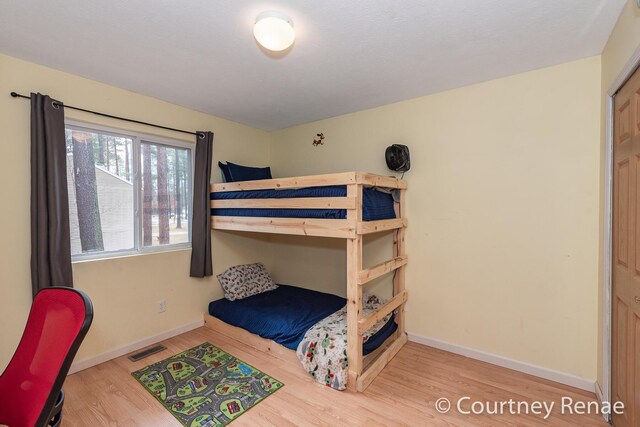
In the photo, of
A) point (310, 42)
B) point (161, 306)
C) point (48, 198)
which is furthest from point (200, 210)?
point (310, 42)

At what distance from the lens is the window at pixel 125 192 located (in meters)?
2.47

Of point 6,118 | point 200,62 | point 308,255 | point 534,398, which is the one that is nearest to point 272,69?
point 200,62

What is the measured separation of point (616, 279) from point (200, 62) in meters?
3.10

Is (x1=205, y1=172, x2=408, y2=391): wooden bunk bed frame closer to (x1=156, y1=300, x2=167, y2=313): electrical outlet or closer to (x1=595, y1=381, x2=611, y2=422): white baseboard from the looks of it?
(x1=156, y1=300, x2=167, y2=313): electrical outlet

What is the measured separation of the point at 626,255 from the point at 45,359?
285cm

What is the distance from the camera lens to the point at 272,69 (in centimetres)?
226

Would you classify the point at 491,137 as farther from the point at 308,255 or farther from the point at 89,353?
the point at 89,353

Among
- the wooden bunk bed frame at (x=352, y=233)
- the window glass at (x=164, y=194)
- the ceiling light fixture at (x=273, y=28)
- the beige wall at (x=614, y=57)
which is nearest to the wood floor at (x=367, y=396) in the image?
the wooden bunk bed frame at (x=352, y=233)

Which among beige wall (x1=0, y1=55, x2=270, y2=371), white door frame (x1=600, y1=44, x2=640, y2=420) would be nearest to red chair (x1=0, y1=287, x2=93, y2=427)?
beige wall (x1=0, y1=55, x2=270, y2=371)

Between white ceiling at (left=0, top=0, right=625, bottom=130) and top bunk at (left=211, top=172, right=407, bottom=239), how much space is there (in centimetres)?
84

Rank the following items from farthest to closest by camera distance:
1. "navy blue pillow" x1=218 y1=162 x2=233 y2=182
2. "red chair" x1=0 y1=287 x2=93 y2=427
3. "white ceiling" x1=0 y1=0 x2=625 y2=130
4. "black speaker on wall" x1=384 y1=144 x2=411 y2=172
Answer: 1. "navy blue pillow" x1=218 y1=162 x2=233 y2=182
2. "black speaker on wall" x1=384 y1=144 x2=411 y2=172
3. "white ceiling" x1=0 y1=0 x2=625 y2=130
4. "red chair" x1=0 y1=287 x2=93 y2=427

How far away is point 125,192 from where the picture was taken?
107 inches

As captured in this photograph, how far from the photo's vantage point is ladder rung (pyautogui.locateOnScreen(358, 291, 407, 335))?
2.20 m

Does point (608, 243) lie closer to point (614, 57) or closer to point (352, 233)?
point (614, 57)
